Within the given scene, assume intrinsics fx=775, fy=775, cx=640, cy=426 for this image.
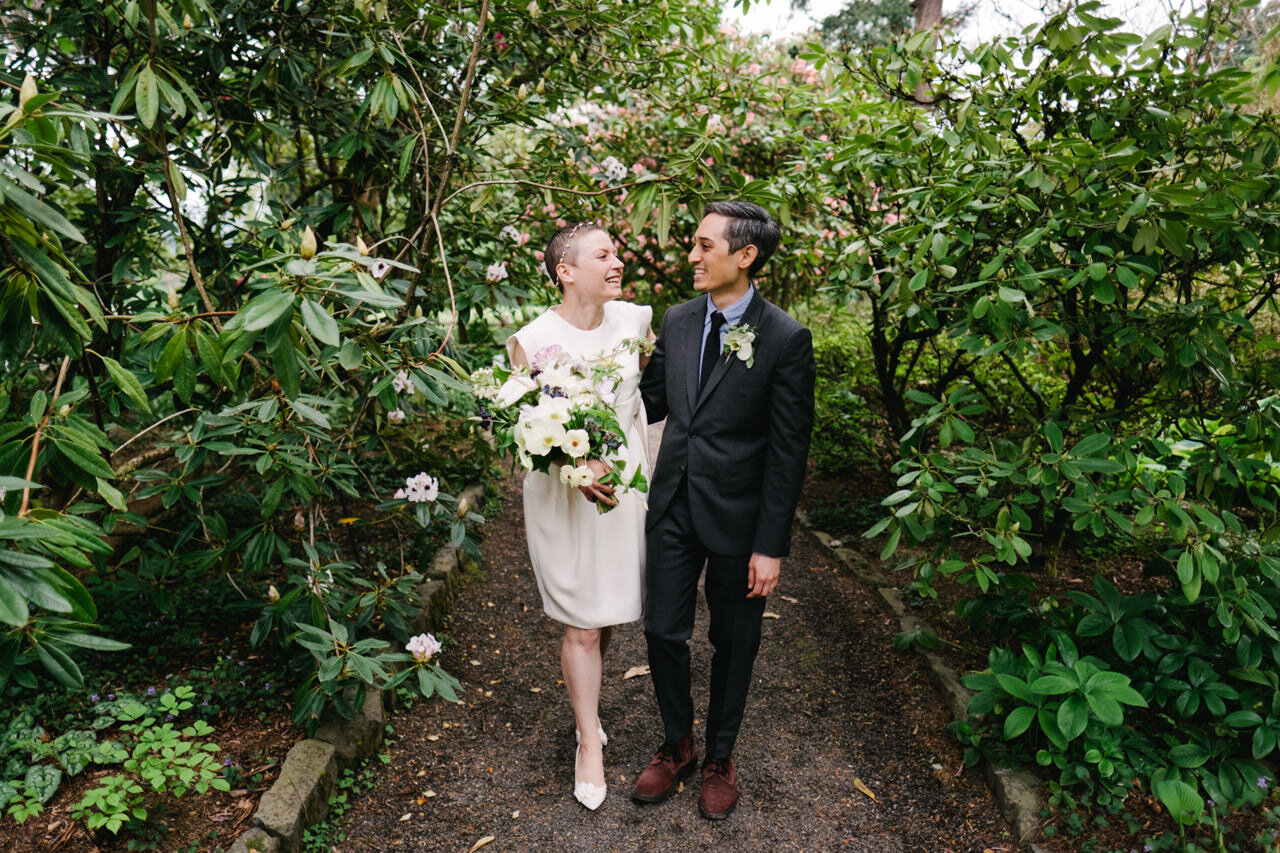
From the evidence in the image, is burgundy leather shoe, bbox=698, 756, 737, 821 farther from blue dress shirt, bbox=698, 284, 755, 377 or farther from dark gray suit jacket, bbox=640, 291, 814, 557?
blue dress shirt, bbox=698, 284, 755, 377

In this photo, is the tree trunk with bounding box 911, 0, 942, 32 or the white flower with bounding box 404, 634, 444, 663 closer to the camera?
the white flower with bounding box 404, 634, 444, 663

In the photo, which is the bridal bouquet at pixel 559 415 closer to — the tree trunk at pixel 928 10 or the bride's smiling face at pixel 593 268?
the bride's smiling face at pixel 593 268

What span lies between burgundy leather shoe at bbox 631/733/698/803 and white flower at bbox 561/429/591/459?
1.15 m

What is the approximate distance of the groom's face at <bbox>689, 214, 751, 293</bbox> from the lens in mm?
2338

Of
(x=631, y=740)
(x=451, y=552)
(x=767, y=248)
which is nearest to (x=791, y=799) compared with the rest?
(x=631, y=740)

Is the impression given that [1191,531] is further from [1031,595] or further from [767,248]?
[767,248]

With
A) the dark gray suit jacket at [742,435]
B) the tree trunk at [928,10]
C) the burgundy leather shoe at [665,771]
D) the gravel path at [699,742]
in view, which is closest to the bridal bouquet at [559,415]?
the dark gray suit jacket at [742,435]

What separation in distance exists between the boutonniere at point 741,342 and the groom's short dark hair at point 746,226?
20 cm

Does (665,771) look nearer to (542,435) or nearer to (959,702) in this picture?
(959,702)

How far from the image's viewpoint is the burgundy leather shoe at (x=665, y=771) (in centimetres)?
258

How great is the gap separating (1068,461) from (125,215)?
11.1 ft

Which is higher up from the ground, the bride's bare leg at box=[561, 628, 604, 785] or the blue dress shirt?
the blue dress shirt

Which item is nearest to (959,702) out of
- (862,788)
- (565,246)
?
(862,788)

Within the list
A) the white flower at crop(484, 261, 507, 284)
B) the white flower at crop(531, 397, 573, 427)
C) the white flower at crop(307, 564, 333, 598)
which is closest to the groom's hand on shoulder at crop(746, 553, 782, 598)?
the white flower at crop(531, 397, 573, 427)
